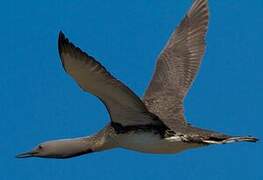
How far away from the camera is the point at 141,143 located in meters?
11.5

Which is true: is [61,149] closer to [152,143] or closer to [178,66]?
[152,143]

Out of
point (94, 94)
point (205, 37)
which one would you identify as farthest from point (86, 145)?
point (205, 37)

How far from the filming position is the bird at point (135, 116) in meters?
10.3

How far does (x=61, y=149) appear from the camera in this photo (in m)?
11.9

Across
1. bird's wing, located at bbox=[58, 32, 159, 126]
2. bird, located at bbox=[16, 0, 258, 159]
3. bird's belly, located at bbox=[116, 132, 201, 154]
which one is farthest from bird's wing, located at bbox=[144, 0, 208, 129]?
bird's wing, located at bbox=[58, 32, 159, 126]

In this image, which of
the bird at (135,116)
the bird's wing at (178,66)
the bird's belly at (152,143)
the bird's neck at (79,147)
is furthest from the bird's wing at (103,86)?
the bird's wing at (178,66)

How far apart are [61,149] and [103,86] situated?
160cm

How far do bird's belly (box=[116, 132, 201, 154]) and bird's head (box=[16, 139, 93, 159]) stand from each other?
598mm

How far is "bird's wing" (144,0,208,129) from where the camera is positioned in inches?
522

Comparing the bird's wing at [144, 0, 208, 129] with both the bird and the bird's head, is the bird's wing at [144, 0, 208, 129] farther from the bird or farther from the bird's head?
the bird's head

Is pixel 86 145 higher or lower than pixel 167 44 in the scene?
lower

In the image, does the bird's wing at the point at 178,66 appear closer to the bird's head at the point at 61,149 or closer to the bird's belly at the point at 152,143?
the bird's belly at the point at 152,143

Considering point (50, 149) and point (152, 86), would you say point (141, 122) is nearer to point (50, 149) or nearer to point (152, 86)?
point (50, 149)

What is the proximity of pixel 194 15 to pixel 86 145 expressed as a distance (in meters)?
4.26
